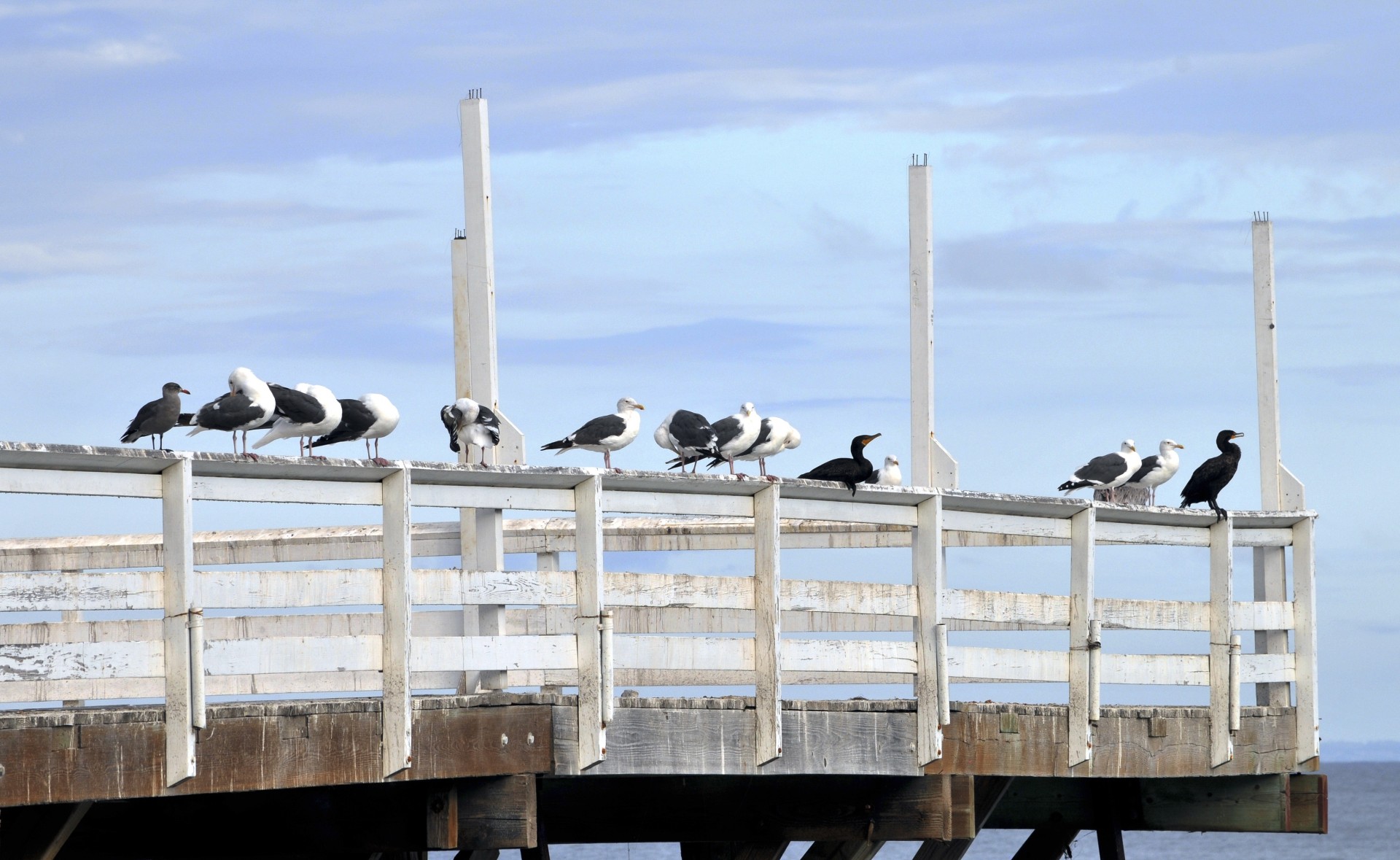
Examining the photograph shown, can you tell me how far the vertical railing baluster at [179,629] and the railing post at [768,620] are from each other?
9.60 feet

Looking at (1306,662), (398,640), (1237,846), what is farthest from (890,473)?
(1237,846)

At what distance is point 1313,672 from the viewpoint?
12945 mm

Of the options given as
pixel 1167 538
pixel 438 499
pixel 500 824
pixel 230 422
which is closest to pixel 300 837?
pixel 500 824

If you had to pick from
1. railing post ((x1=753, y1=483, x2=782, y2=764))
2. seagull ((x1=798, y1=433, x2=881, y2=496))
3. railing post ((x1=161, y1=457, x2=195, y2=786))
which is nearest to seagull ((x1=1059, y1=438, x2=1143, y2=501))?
seagull ((x1=798, y1=433, x2=881, y2=496))

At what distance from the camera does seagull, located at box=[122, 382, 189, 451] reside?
10.9 m

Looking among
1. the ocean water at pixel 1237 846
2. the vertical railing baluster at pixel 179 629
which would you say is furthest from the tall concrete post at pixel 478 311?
the ocean water at pixel 1237 846

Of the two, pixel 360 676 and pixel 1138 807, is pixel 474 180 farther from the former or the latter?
pixel 1138 807

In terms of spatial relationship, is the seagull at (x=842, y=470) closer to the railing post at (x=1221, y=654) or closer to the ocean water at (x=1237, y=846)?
the railing post at (x=1221, y=654)

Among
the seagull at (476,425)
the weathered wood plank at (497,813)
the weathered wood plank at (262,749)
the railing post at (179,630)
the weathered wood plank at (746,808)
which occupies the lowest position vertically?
the weathered wood plank at (746,808)

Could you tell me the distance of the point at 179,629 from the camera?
7.36 m

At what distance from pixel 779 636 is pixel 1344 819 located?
336 feet

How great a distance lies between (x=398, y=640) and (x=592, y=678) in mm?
982

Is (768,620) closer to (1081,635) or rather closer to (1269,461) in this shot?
(1081,635)

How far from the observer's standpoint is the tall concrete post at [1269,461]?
13.2 m
